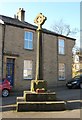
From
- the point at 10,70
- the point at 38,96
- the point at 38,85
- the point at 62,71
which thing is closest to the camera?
the point at 38,96

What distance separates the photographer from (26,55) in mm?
22984

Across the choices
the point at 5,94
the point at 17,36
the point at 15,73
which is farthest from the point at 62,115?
the point at 17,36

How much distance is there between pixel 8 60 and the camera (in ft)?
70.1

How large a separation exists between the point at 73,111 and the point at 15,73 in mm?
11673

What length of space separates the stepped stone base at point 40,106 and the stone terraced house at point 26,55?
10054 mm

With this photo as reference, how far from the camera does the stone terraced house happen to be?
2125cm

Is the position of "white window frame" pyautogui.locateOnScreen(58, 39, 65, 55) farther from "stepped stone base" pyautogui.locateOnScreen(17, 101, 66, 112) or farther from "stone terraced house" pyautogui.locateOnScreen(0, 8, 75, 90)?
"stepped stone base" pyautogui.locateOnScreen(17, 101, 66, 112)

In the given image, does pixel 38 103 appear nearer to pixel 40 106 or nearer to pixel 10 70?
pixel 40 106

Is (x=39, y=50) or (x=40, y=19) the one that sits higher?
(x=40, y=19)

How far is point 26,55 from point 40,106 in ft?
41.1

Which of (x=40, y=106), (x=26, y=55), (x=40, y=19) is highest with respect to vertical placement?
(x=40, y=19)

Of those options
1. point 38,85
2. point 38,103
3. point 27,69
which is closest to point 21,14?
point 27,69

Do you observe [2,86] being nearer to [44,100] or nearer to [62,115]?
[44,100]

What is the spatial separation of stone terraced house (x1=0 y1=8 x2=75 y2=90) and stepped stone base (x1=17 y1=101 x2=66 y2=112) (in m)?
10.1
